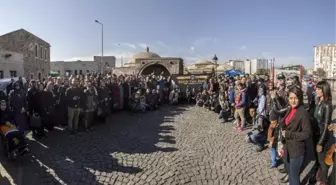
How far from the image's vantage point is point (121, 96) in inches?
466

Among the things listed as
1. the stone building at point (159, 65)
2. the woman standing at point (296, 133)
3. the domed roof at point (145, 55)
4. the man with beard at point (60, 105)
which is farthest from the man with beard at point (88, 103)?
the domed roof at point (145, 55)

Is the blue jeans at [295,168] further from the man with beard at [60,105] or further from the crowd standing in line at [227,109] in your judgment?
the man with beard at [60,105]

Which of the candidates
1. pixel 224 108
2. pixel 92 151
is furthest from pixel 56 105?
pixel 224 108

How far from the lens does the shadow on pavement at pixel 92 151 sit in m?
5.20

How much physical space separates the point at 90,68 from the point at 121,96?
50.1m

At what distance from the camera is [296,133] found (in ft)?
12.1

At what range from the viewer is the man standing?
7.98 m

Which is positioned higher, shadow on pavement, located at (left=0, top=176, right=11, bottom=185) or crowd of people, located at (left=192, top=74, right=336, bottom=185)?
crowd of people, located at (left=192, top=74, right=336, bottom=185)

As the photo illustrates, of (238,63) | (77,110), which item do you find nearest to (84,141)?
(77,110)

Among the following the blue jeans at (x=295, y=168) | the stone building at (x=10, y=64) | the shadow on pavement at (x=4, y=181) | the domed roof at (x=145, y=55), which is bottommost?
the shadow on pavement at (x=4, y=181)

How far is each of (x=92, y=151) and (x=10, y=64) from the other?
74.3ft

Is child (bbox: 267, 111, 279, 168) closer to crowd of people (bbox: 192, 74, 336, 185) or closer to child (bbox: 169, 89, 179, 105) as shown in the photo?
crowd of people (bbox: 192, 74, 336, 185)

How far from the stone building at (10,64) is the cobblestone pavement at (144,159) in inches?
761

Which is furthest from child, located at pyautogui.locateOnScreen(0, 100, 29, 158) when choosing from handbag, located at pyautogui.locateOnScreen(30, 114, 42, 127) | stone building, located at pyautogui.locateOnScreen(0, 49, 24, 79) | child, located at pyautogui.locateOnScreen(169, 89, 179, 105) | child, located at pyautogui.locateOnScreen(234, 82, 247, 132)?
stone building, located at pyautogui.locateOnScreen(0, 49, 24, 79)
